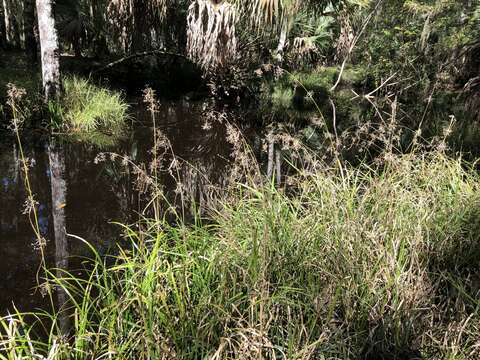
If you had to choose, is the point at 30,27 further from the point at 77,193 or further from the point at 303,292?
the point at 303,292

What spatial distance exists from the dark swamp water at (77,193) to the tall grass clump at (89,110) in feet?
1.36

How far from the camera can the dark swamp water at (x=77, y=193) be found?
3.39m

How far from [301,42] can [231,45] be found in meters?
3.52

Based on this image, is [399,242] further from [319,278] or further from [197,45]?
[197,45]

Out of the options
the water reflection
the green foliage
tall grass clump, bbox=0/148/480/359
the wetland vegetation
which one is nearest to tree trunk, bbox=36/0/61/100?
the wetland vegetation

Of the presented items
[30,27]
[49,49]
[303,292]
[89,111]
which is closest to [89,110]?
[89,111]

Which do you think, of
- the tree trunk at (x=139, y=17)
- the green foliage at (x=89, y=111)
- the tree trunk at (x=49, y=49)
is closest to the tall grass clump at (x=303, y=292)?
the green foliage at (x=89, y=111)

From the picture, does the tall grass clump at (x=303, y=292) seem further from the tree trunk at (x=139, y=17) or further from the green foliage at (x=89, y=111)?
the tree trunk at (x=139, y=17)

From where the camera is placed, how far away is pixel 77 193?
5.01 meters

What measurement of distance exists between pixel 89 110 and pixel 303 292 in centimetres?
670

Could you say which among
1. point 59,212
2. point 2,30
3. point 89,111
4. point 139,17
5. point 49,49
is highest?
point 139,17

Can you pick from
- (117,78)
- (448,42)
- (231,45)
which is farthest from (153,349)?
(117,78)

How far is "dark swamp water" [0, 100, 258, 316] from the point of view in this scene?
339cm

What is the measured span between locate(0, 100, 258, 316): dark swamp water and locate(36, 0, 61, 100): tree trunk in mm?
1276
